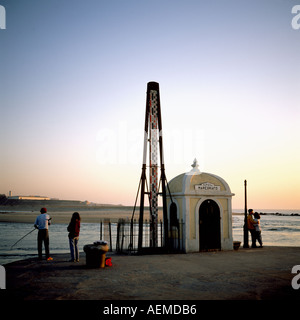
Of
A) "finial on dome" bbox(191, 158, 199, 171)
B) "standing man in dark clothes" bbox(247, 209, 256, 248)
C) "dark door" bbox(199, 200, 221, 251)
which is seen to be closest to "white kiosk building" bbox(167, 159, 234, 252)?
"dark door" bbox(199, 200, 221, 251)

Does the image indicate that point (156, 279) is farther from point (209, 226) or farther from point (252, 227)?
point (252, 227)

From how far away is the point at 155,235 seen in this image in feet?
46.3

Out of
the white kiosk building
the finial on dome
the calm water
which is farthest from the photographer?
the calm water

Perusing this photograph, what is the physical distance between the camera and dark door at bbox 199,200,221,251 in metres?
14.4

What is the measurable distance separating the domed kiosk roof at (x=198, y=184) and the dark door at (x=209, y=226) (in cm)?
64

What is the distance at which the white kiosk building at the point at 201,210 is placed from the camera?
14094 mm

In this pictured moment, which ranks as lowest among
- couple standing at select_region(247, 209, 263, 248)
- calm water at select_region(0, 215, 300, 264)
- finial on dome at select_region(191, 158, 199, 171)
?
calm water at select_region(0, 215, 300, 264)

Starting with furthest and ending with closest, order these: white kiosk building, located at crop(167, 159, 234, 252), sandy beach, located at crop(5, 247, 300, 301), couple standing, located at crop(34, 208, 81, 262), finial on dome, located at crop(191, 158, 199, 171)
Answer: finial on dome, located at crop(191, 158, 199, 171) → white kiosk building, located at crop(167, 159, 234, 252) → couple standing, located at crop(34, 208, 81, 262) → sandy beach, located at crop(5, 247, 300, 301)

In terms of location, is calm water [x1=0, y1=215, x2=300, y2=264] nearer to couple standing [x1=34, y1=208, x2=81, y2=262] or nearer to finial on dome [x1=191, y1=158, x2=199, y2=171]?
couple standing [x1=34, y1=208, x2=81, y2=262]

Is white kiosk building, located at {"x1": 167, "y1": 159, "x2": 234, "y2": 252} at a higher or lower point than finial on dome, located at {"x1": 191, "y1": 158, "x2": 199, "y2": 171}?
lower

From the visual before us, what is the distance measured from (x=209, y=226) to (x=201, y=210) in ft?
2.94
